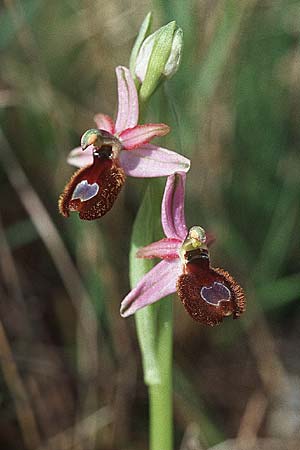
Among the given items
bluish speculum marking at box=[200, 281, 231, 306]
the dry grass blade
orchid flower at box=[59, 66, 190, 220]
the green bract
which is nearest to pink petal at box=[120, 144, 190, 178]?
orchid flower at box=[59, 66, 190, 220]

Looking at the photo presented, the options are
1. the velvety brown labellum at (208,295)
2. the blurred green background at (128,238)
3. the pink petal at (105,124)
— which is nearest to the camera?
the velvety brown labellum at (208,295)

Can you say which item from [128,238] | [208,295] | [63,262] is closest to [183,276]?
[208,295]

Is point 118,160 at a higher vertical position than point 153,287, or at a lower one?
higher

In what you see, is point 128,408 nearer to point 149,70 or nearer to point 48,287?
point 48,287

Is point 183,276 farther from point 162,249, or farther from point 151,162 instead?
point 151,162

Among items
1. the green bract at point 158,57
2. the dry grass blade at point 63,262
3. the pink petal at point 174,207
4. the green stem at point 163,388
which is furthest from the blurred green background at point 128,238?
the pink petal at point 174,207

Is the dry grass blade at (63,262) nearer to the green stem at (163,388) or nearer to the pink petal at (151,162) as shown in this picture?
the green stem at (163,388)
